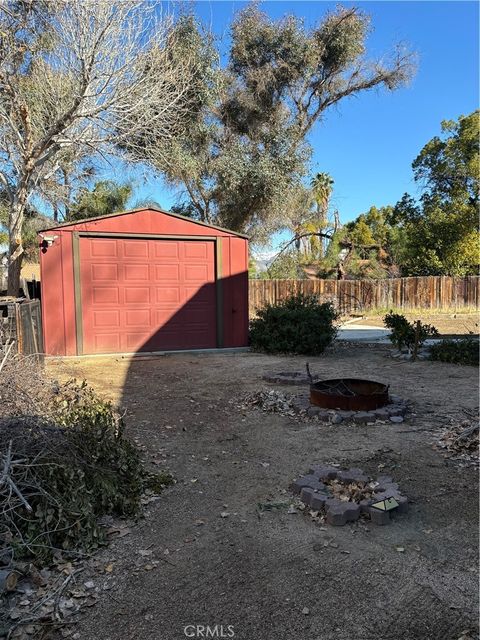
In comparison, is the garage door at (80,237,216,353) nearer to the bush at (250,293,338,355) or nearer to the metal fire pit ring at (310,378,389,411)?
the bush at (250,293,338,355)

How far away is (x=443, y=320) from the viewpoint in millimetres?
18344

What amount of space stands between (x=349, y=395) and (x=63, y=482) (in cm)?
322

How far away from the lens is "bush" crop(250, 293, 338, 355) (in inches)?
381

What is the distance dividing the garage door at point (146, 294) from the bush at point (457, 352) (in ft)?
14.7

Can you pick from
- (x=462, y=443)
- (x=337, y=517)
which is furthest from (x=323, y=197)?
(x=337, y=517)

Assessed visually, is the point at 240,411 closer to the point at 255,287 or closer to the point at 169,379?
the point at 169,379

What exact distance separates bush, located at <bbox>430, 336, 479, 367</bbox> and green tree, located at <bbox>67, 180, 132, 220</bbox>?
35.0ft

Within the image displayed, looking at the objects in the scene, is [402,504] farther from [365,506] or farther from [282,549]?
[282,549]

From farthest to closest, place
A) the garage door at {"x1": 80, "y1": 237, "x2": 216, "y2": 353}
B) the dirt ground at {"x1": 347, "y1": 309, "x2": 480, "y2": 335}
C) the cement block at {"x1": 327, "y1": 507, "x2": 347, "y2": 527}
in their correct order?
the dirt ground at {"x1": 347, "y1": 309, "x2": 480, "y2": 335}, the garage door at {"x1": 80, "y1": 237, "x2": 216, "y2": 353}, the cement block at {"x1": 327, "y1": 507, "x2": 347, "y2": 527}

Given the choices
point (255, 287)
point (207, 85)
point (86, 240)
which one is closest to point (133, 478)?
point (86, 240)

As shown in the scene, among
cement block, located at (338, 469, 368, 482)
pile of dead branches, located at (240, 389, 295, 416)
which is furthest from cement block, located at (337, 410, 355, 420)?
cement block, located at (338, 469, 368, 482)

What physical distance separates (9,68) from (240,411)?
868 cm

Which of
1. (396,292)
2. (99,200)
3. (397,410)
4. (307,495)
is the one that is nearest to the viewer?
(307,495)

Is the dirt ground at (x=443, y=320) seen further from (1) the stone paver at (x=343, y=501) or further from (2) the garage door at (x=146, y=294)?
(1) the stone paver at (x=343, y=501)
